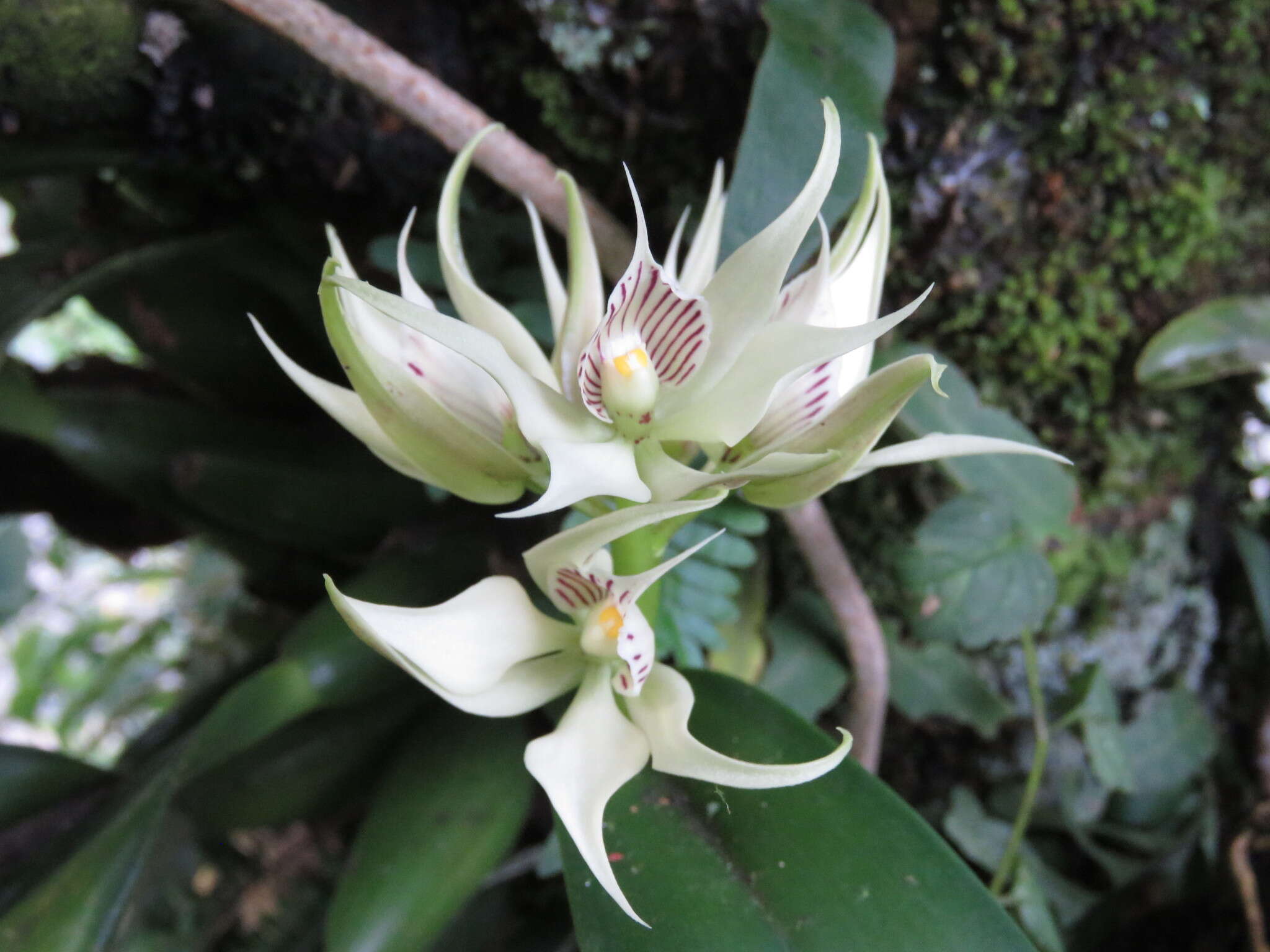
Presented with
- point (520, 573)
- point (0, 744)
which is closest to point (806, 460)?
point (520, 573)

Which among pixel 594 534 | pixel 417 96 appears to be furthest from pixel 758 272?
pixel 417 96

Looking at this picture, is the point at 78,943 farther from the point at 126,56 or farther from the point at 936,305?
the point at 936,305

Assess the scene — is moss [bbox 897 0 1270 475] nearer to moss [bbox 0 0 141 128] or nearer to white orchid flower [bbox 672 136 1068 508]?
white orchid flower [bbox 672 136 1068 508]

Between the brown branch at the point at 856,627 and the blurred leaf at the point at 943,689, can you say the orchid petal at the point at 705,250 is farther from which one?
the blurred leaf at the point at 943,689

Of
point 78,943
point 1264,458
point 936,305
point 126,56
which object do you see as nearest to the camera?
point 78,943

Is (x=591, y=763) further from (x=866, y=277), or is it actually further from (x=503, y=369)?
(x=866, y=277)
